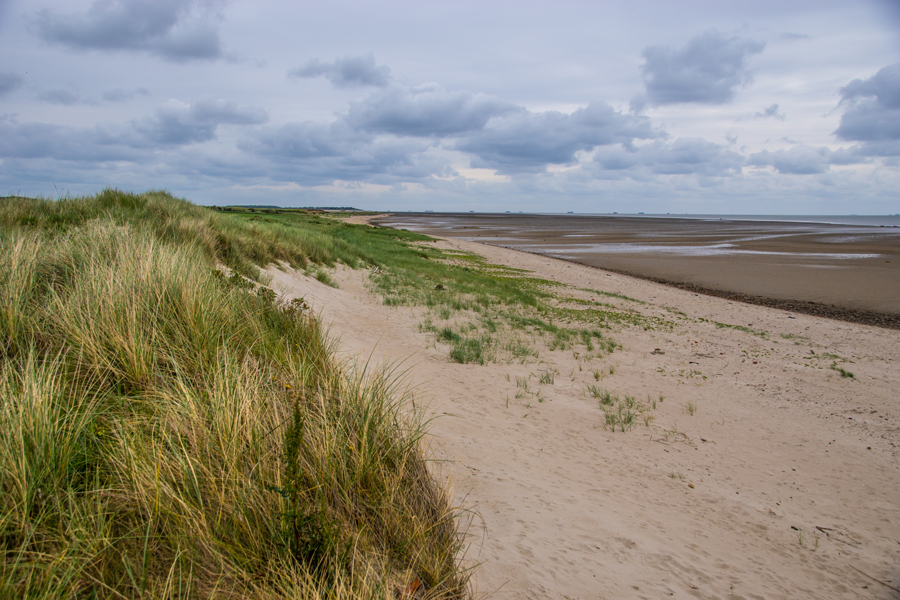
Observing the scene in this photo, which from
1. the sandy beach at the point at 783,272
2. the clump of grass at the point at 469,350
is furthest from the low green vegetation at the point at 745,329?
the clump of grass at the point at 469,350

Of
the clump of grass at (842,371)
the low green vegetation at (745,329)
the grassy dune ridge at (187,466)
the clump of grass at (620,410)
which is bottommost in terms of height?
the clump of grass at (842,371)

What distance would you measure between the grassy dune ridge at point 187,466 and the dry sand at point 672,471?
0.87 meters

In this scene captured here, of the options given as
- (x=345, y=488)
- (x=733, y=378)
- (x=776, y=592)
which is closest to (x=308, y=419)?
(x=345, y=488)

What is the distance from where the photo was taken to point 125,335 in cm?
423

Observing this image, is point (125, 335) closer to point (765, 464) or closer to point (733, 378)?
point (765, 464)

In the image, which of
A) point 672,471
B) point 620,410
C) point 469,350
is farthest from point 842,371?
point 469,350

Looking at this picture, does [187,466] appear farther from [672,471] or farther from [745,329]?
[745,329]

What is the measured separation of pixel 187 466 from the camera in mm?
2789

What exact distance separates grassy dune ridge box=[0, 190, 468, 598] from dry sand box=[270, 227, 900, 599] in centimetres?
87

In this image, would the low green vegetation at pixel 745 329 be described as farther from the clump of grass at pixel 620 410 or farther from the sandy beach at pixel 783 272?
the clump of grass at pixel 620 410

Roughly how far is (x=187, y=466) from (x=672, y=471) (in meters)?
4.93

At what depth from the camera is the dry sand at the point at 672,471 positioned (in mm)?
3572

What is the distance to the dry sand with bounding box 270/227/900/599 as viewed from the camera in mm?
3572

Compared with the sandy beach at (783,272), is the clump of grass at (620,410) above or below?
below
